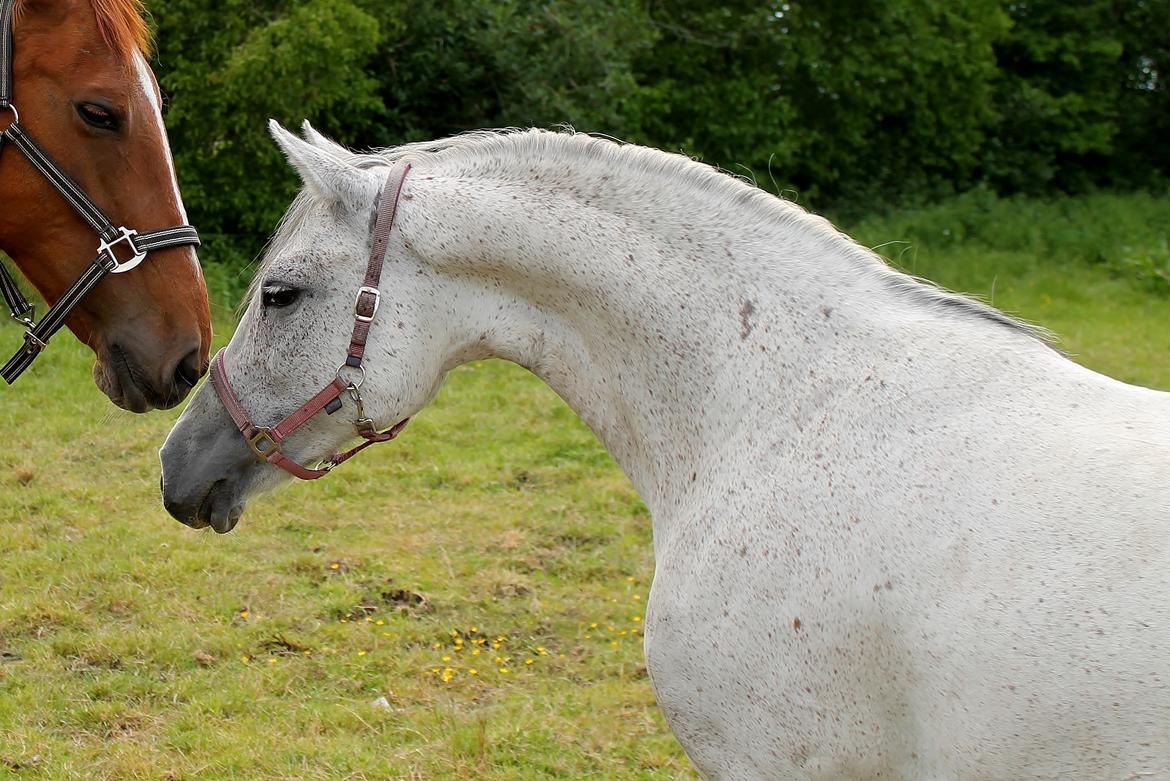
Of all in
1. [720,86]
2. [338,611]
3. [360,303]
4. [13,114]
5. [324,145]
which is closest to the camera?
[360,303]

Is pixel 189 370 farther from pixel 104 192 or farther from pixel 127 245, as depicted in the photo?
pixel 104 192

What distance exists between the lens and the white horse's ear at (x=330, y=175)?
2424mm

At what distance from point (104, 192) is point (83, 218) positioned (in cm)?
9

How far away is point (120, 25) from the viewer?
117 inches

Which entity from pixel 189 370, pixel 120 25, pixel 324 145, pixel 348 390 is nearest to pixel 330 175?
pixel 324 145

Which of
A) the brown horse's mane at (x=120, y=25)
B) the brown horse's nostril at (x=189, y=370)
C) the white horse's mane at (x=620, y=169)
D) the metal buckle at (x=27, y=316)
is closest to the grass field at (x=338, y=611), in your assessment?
the brown horse's nostril at (x=189, y=370)

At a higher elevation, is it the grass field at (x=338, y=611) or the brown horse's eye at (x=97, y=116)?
the brown horse's eye at (x=97, y=116)

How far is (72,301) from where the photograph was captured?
293 centimetres

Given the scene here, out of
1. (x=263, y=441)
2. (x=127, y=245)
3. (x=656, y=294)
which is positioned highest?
(x=656, y=294)

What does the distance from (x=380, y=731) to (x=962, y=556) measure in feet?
8.49

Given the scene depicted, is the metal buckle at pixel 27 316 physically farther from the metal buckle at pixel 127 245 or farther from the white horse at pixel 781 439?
the white horse at pixel 781 439

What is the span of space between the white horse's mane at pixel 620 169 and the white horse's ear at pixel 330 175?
0.09 meters

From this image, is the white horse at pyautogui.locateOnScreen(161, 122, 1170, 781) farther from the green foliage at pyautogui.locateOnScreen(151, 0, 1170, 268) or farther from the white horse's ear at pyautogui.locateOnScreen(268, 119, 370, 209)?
the green foliage at pyautogui.locateOnScreen(151, 0, 1170, 268)

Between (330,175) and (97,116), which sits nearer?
(330,175)
